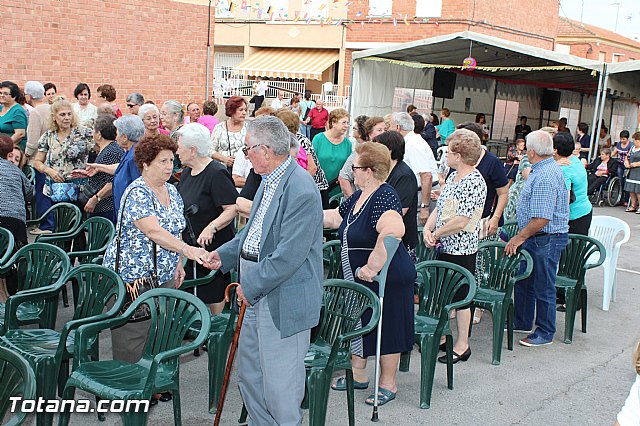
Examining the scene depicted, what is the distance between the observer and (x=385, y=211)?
4160 millimetres

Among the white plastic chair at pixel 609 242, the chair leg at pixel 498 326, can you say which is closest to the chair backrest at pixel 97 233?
the chair leg at pixel 498 326

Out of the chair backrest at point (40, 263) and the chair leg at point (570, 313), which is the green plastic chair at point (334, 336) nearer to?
the chair backrest at point (40, 263)

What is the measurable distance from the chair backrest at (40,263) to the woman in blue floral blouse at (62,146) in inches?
98.2

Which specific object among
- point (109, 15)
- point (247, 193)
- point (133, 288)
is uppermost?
point (109, 15)

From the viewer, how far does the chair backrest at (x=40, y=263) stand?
451 cm

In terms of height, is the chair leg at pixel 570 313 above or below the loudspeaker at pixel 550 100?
below

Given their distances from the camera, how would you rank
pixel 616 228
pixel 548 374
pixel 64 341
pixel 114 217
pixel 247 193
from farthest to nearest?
pixel 616 228 < pixel 114 217 < pixel 548 374 < pixel 247 193 < pixel 64 341

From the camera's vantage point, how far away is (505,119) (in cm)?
2286

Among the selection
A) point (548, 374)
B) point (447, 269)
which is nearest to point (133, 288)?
point (447, 269)

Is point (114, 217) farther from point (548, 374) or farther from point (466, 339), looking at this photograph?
point (548, 374)

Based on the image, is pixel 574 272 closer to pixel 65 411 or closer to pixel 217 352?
pixel 217 352

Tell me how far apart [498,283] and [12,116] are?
6.49m

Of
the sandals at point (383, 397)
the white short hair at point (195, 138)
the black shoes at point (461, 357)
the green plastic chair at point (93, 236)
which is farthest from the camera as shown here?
the green plastic chair at point (93, 236)

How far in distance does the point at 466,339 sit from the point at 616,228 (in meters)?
2.87
